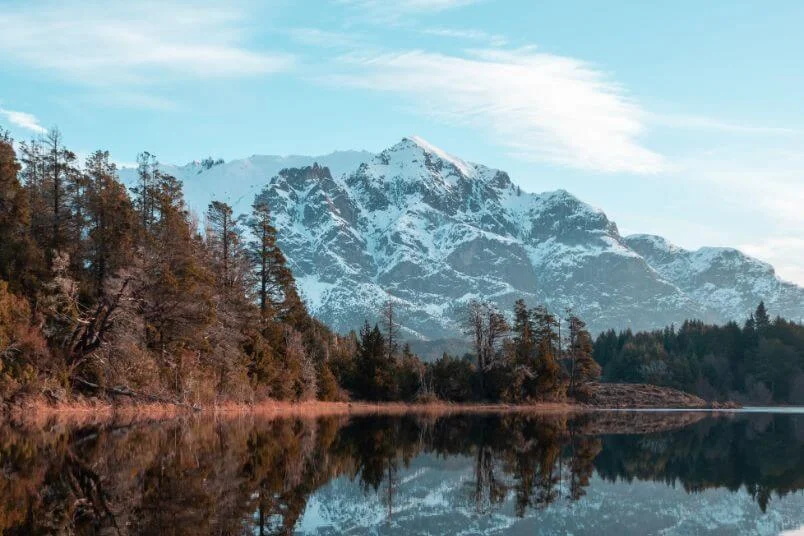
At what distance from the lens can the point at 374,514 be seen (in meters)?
20.3

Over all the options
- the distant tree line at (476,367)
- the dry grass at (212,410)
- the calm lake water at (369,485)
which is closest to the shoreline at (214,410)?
the dry grass at (212,410)

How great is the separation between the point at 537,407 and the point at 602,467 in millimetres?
64365

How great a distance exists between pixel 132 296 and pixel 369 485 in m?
28.4

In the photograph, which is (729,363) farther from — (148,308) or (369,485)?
(369,485)

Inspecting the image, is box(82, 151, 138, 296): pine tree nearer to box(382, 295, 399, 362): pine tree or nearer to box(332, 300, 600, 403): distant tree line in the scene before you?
box(332, 300, 600, 403): distant tree line

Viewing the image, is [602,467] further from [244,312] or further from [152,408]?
[244,312]

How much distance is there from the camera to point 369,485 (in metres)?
25.0

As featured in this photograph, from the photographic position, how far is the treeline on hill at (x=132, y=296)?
1863 inches

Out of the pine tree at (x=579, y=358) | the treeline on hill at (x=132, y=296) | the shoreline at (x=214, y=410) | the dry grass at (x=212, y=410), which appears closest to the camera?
the shoreline at (x=214, y=410)

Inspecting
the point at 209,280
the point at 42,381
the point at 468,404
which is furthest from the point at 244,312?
the point at 468,404

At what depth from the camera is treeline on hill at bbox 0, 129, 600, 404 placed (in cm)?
4731

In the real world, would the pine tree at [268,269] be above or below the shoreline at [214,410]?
above

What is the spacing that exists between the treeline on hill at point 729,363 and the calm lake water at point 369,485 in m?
120

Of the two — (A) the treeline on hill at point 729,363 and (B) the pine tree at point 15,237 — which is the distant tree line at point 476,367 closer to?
(B) the pine tree at point 15,237
